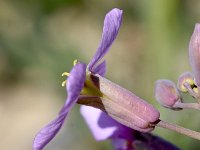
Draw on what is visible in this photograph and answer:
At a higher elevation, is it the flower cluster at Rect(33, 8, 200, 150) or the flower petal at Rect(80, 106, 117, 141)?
the flower cluster at Rect(33, 8, 200, 150)

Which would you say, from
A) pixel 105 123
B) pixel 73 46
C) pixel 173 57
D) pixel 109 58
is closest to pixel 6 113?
pixel 109 58

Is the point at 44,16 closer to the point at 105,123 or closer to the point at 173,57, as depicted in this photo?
the point at 173,57

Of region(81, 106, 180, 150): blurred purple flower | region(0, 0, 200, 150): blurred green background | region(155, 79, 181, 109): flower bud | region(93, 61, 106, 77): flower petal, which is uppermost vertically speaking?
region(93, 61, 106, 77): flower petal

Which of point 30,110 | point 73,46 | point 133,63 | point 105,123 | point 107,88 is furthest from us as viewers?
point 30,110

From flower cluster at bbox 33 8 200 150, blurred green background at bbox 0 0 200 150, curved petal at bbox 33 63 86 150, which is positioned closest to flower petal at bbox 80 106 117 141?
flower cluster at bbox 33 8 200 150

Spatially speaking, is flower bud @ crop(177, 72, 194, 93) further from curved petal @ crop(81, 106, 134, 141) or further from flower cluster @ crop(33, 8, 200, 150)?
curved petal @ crop(81, 106, 134, 141)

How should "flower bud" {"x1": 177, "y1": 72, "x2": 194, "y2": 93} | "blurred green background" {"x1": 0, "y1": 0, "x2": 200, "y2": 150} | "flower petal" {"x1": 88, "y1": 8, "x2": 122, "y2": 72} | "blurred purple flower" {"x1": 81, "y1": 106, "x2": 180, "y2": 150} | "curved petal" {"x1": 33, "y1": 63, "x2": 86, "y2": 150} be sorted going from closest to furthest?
"curved petal" {"x1": 33, "y1": 63, "x2": 86, "y2": 150}
"flower petal" {"x1": 88, "y1": 8, "x2": 122, "y2": 72}
"flower bud" {"x1": 177, "y1": 72, "x2": 194, "y2": 93}
"blurred purple flower" {"x1": 81, "y1": 106, "x2": 180, "y2": 150}
"blurred green background" {"x1": 0, "y1": 0, "x2": 200, "y2": 150}
